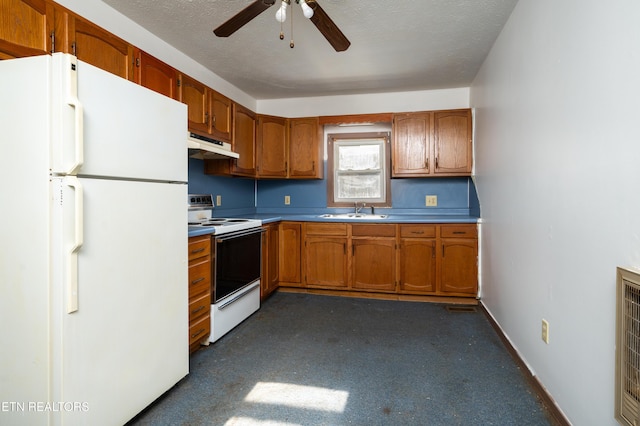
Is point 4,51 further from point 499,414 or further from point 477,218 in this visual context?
point 477,218

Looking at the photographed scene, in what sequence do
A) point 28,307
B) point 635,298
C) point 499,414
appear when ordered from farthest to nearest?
1. point 499,414
2. point 28,307
3. point 635,298

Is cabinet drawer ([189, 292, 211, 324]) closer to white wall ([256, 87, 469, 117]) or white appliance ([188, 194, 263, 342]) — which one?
white appliance ([188, 194, 263, 342])

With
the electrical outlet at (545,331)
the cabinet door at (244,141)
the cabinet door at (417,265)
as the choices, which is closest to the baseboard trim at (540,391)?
the electrical outlet at (545,331)

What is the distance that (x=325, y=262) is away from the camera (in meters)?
3.63

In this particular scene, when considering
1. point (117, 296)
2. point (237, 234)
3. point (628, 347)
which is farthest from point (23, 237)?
point (628, 347)

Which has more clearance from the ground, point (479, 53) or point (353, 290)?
point (479, 53)

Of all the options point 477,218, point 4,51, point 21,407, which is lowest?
point 21,407

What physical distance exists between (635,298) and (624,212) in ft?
0.93

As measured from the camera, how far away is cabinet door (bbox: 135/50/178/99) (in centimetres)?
216

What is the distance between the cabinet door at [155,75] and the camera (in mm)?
2162

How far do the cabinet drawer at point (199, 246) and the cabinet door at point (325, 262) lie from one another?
1.50 metres

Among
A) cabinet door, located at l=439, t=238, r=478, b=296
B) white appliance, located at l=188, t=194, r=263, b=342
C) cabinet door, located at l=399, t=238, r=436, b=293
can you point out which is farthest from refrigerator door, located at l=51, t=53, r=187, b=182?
cabinet door, located at l=439, t=238, r=478, b=296

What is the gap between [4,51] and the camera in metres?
1.49

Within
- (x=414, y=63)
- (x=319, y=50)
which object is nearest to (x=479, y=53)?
(x=414, y=63)
